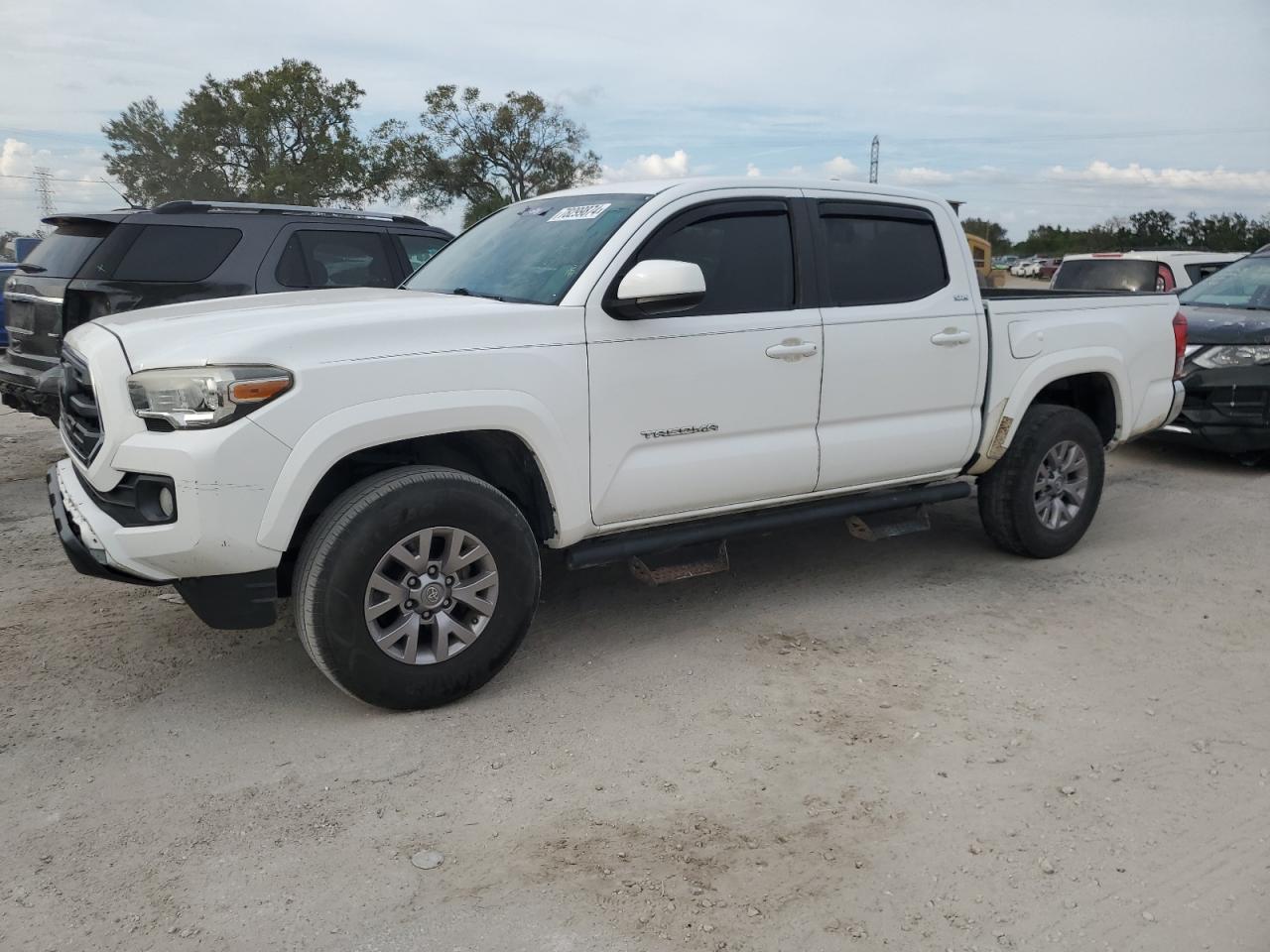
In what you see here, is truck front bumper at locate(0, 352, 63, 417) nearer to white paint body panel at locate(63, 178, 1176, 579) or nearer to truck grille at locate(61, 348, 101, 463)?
truck grille at locate(61, 348, 101, 463)

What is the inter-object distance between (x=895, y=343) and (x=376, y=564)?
101 inches

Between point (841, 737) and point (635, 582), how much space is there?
73.6 inches

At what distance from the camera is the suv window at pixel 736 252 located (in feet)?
14.1

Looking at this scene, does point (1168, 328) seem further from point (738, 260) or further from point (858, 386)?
point (738, 260)

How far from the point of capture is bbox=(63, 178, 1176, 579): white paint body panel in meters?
3.38

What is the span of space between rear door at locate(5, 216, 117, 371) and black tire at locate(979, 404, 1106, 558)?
5.68 meters

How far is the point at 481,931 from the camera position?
264 centimetres

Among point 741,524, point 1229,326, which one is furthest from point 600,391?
point 1229,326

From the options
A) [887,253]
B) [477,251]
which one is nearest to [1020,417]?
[887,253]

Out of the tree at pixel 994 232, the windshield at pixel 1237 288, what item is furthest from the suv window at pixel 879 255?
the tree at pixel 994 232

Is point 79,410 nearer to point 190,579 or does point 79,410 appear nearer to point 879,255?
point 190,579

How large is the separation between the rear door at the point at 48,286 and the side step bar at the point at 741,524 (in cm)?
452

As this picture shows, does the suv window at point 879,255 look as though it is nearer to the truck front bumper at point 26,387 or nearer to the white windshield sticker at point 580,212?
the white windshield sticker at point 580,212

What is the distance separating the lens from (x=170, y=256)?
6.75 metres
